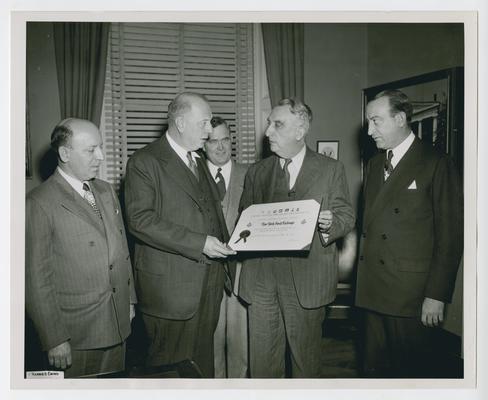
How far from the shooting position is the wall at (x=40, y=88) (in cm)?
201

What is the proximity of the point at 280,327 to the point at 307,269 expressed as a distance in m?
0.32

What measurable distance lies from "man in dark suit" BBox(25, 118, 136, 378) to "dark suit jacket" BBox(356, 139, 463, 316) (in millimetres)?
1155

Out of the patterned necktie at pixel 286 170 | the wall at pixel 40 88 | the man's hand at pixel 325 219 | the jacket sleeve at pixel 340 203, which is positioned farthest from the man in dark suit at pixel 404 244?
the wall at pixel 40 88

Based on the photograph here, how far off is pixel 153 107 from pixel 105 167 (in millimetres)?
538

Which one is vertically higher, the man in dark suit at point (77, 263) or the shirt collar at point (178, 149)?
the shirt collar at point (178, 149)

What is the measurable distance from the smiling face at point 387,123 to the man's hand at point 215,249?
0.88 m

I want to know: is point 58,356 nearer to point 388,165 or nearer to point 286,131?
point 286,131

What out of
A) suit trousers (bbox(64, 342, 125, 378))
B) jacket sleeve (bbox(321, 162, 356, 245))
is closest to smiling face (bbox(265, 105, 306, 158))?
jacket sleeve (bbox(321, 162, 356, 245))

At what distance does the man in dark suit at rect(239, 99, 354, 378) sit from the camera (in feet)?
7.54

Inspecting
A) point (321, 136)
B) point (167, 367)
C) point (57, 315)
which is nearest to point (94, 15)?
point (57, 315)

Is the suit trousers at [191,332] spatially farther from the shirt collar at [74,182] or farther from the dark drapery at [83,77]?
the dark drapery at [83,77]

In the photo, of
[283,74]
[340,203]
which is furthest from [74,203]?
[283,74]

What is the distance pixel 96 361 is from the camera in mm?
2164

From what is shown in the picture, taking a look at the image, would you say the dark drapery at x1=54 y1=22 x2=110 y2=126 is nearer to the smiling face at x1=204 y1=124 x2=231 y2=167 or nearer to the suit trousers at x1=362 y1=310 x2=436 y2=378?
the smiling face at x1=204 y1=124 x2=231 y2=167
